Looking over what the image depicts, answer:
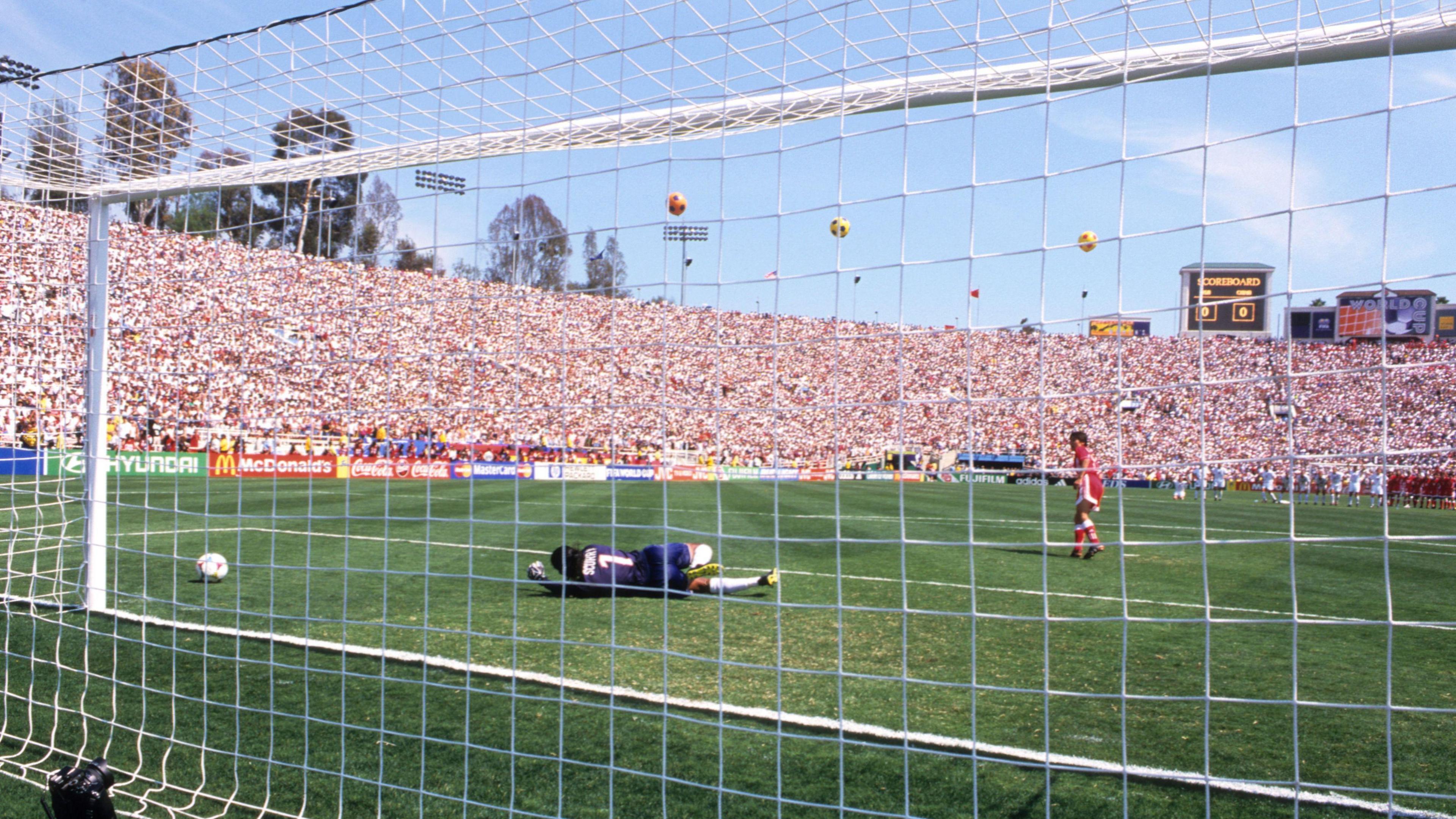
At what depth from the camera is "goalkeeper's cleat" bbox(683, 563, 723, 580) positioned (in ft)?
25.8

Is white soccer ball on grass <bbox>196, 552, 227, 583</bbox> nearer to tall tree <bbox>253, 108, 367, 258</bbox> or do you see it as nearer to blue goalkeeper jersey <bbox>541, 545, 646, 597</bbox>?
blue goalkeeper jersey <bbox>541, 545, 646, 597</bbox>

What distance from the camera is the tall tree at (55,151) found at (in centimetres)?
506

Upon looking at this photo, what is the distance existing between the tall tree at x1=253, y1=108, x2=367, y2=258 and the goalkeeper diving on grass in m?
2.56

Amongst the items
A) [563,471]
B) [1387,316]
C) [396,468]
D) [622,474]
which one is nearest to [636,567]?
[563,471]

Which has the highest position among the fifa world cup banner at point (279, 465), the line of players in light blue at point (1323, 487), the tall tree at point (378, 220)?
the tall tree at point (378, 220)

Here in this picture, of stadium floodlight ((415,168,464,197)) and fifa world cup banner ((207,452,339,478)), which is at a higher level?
stadium floodlight ((415,168,464,197))

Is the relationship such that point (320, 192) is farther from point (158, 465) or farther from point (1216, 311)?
point (158, 465)

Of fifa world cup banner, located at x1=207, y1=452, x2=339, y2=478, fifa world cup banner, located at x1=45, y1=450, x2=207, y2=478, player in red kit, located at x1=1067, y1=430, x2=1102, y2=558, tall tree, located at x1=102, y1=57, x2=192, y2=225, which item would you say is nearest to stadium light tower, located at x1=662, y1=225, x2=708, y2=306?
tall tree, located at x1=102, y1=57, x2=192, y2=225

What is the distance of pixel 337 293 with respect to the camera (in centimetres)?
508

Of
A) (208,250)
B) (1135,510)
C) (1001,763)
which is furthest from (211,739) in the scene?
(1135,510)

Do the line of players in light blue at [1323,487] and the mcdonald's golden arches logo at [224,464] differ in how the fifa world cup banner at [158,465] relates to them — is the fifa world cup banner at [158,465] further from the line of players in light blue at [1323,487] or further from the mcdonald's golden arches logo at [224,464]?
the line of players in light blue at [1323,487]

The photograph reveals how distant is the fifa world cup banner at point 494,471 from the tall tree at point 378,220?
109 centimetres

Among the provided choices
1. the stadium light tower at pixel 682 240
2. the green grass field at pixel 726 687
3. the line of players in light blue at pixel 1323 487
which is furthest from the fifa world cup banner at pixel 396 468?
the line of players in light blue at pixel 1323 487

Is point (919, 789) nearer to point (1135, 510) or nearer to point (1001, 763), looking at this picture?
point (1001, 763)
